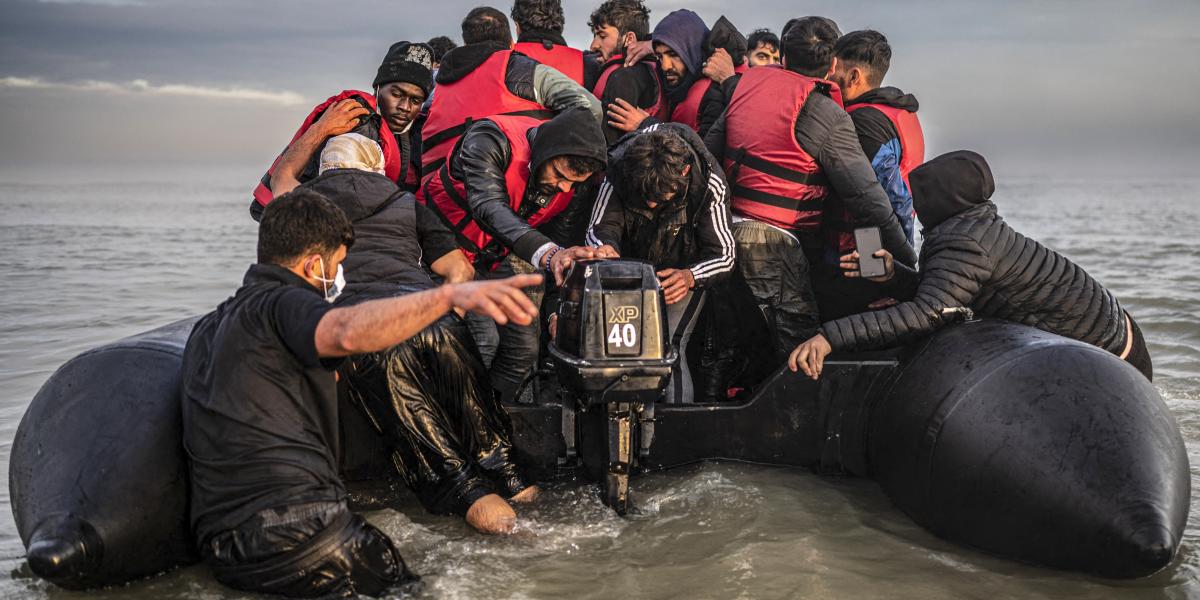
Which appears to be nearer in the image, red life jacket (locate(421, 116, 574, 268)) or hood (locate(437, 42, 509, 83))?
red life jacket (locate(421, 116, 574, 268))

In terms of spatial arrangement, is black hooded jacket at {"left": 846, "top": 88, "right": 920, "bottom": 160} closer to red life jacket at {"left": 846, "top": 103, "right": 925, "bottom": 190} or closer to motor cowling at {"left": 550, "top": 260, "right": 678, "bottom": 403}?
red life jacket at {"left": 846, "top": 103, "right": 925, "bottom": 190}

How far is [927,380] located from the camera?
3951 mm

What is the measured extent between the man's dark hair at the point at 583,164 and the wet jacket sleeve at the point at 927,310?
1.29 m

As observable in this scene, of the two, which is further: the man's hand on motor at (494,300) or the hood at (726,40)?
the hood at (726,40)

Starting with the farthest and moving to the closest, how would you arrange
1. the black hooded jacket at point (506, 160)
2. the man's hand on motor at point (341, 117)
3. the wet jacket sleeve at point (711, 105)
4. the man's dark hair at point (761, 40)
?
the man's dark hair at point (761, 40) → the wet jacket sleeve at point (711, 105) → the man's hand on motor at point (341, 117) → the black hooded jacket at point (506, 160)

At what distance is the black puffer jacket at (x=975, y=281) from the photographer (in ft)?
13.4

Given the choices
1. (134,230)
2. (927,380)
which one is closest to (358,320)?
(927,380)

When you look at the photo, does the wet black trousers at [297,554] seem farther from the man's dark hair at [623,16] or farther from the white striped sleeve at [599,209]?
the man's dark hair at [623,16]

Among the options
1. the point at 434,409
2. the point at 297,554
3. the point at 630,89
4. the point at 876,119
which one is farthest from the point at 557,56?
the point at 297,554

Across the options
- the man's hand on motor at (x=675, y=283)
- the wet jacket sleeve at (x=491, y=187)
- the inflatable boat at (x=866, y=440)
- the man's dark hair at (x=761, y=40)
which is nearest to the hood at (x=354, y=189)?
the wet jacket sleeve at (x=491, y=187)

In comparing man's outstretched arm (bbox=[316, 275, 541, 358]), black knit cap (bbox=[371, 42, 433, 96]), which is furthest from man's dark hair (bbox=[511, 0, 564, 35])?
man's outstretched arm (bbox=[316, 275, 541, 358])

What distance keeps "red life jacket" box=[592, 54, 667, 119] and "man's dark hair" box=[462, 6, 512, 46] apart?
2.14ft

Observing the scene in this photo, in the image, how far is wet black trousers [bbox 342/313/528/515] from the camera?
12.4 ft

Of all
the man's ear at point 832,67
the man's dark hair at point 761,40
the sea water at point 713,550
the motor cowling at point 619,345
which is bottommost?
the sea water at point 713,550
